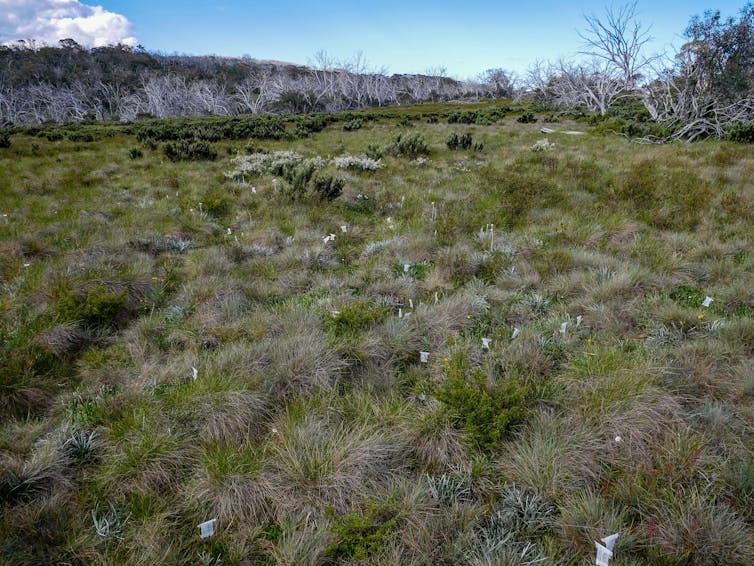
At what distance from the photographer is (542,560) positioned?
2.10m

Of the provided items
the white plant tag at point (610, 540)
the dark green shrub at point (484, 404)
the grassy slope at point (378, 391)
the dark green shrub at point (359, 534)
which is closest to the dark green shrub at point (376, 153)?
the grassy slope at point (378, 391)

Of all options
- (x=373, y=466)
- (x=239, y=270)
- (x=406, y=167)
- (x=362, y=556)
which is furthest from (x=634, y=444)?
(x=406, y=167)

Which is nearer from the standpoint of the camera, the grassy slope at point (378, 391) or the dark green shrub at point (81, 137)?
the grassy slope at point (378, 391)

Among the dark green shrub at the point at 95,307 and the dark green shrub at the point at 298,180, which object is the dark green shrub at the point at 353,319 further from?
the dark green shrub at the point at 298,180

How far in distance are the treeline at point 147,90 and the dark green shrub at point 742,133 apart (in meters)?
55.1

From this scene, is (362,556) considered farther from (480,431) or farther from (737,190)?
(737,190)

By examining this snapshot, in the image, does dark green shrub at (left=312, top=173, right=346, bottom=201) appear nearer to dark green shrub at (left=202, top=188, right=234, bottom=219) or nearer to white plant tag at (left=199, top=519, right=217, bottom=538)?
dark green shrub at (left=202, top=188, right=234, bottom=219)

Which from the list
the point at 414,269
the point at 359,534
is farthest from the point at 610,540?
the point at 414,269

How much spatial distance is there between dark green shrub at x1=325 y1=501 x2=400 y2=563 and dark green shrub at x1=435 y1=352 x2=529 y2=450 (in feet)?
2.87

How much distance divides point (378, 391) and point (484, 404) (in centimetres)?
97

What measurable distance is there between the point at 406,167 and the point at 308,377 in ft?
33.1

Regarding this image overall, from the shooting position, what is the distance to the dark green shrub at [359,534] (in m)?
2.14

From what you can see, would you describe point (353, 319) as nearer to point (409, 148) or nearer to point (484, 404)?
point (484, 404)

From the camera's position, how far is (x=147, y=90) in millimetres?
62219
